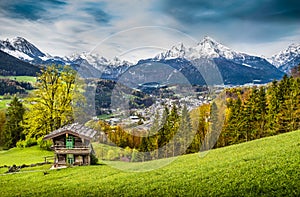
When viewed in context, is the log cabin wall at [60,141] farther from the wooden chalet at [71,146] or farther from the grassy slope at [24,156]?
the grassy slope at [24,156]

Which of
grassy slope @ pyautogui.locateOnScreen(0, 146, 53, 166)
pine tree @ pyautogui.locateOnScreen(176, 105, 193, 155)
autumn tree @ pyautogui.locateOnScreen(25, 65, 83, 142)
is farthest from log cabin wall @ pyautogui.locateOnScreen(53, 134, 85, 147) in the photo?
pine tree @ pyautogui.locateOnScreen(176, 105, 193, 155)

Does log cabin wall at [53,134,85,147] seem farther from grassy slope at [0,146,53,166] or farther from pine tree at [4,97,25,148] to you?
pine tree at [4,97,25,148]

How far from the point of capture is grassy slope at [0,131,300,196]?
536 inches

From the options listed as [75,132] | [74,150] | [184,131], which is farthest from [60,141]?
[184,131]

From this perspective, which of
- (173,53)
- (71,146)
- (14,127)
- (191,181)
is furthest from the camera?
(14,127)

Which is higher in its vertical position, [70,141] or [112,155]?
[70,141]

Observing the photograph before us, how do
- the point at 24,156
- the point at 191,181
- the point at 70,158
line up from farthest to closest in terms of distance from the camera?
the point at 24,156
the point at 70,158
the point at 191,181

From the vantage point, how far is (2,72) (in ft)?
600

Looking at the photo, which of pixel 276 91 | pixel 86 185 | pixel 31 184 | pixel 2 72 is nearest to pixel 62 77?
pixel 31 184

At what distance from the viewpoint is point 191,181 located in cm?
1634

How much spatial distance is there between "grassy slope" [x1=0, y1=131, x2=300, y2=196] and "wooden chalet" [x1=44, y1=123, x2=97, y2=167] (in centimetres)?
344

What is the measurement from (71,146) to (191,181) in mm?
14010

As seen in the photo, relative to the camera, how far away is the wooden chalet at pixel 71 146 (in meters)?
26.1

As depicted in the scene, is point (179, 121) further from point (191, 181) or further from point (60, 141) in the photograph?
point (191, 181)
